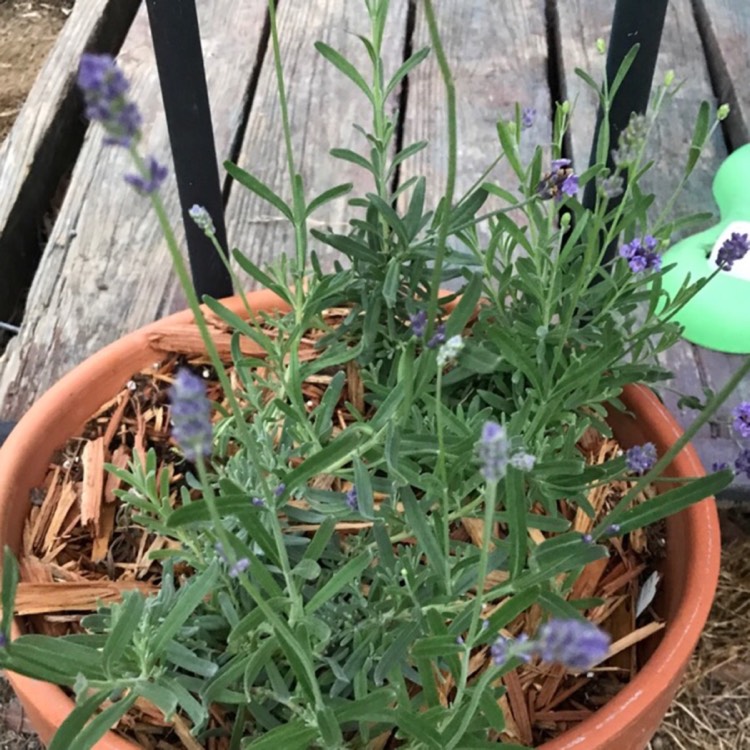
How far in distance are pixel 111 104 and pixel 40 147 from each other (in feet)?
3.30

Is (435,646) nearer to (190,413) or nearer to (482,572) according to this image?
(482,572)

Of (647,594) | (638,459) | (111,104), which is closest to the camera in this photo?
(111,104)

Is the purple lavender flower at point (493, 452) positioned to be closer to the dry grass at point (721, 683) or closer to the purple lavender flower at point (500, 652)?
the purple lavender flower at point (500, 652)

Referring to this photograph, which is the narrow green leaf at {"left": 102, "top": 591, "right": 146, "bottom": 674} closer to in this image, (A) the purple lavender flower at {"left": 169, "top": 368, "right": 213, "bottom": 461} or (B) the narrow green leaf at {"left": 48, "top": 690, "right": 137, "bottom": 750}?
(B) the narrow green leaf at {"left": 48, "top": 690, "right": 137, "bottom": 750}

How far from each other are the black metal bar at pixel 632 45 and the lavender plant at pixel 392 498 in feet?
0.07

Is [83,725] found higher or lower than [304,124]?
lower

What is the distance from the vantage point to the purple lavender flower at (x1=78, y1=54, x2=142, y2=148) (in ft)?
0.93

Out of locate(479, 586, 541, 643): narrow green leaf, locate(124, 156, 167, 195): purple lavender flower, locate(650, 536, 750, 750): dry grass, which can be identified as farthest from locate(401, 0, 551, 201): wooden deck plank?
locate(124, 156, 167, 195): purple lavender flower

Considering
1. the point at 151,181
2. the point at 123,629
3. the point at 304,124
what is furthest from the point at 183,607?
the point at 304,124

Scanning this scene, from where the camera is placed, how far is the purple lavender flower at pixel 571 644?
310 mm

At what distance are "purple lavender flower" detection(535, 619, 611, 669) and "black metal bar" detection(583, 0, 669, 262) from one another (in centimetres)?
47

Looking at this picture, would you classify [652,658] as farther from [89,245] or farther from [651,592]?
[89,245]

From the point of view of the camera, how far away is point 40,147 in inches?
47.3

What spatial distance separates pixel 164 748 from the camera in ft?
1.95
